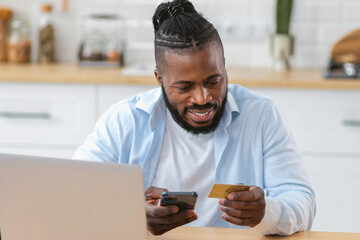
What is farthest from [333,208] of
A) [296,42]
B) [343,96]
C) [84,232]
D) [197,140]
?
[84,232]

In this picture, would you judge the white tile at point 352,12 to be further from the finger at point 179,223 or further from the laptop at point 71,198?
the laptop at point 71,198

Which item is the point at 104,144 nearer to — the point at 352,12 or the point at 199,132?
the point at 199,132

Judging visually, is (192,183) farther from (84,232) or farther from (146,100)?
(84,232)

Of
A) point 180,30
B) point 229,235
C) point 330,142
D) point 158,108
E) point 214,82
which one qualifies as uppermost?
point 180,30

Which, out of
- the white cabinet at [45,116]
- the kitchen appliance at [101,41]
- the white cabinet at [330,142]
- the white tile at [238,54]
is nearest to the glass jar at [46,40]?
the kitchen appliance at [101,41]

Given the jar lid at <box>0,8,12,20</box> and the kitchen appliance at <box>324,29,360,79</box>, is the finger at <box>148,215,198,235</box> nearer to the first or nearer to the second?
the kitchen appliance at <box>324,29,360,79</box>

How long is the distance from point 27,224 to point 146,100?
702mm

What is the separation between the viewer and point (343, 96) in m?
2.67

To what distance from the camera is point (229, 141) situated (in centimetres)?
172

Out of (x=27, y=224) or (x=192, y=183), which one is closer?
(x=27, y=224)

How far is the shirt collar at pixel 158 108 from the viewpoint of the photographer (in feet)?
5.62

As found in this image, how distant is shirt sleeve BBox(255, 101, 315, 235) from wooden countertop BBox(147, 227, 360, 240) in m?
0.02

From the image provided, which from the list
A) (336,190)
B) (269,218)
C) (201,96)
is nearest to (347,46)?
(336,190)

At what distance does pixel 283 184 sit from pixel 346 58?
59.5 inches
